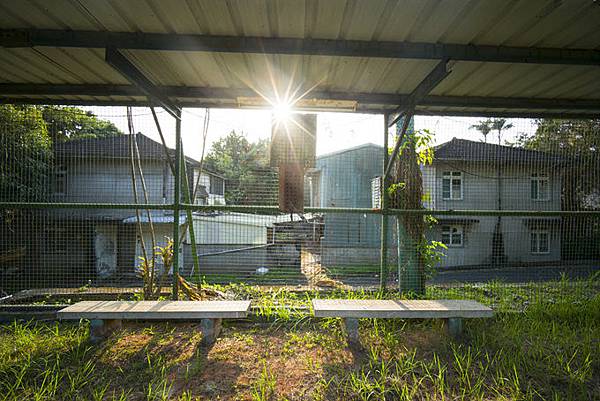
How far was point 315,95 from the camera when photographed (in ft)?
12.6

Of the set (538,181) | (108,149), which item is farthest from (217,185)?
(538,181)

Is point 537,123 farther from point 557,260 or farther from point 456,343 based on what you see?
point 456,343

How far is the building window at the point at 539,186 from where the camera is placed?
5105 millimetres

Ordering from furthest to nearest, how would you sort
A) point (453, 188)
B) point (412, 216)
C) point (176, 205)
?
point (453, 188), point (412, 216), point (176, 205)

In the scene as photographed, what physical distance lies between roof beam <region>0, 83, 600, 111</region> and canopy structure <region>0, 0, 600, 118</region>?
1 cm

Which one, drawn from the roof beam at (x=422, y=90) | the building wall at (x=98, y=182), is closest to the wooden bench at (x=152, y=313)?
the building wall at (x=98, y=182)

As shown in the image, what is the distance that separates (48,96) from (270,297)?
408 cm

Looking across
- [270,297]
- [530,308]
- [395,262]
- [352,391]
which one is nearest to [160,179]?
[270,297]

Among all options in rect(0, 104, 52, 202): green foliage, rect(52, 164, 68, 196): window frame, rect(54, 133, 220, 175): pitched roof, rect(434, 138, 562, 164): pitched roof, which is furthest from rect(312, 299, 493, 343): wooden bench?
rect(0, 104, 52, 202): green foliage

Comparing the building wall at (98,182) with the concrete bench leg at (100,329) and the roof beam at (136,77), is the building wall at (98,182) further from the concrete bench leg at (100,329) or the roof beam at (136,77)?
the concrete bench leg at (100,329)

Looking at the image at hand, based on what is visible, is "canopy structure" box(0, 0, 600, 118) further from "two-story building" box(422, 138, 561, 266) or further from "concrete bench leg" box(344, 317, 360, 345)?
"concrete bench leg" box(344, 317, 360, 345)

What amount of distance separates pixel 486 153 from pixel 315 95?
3.54 metres

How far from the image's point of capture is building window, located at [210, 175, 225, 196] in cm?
500

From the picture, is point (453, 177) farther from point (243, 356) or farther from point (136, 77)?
point (136, 77)
